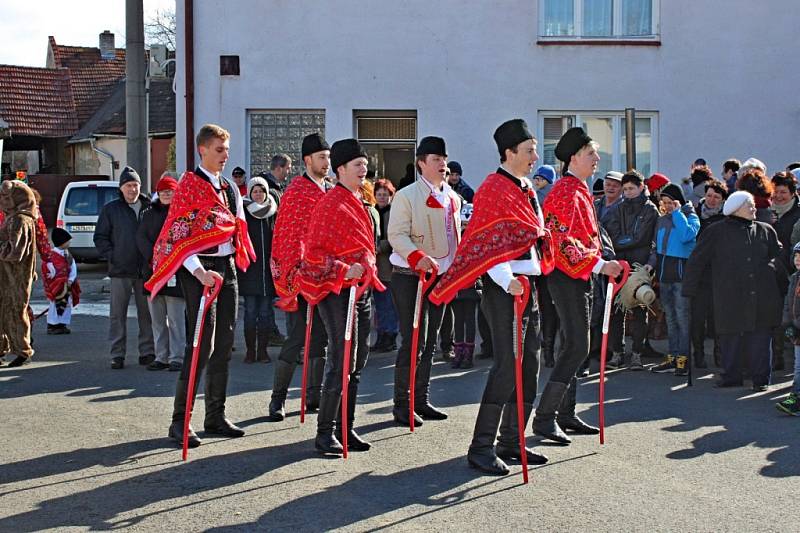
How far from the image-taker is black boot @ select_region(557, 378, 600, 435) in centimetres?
820

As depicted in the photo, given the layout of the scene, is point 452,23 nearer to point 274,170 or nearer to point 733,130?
point 733,130

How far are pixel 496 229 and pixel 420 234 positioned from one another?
1.57m

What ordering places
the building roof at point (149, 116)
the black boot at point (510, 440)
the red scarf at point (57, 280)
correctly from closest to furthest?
the black boot at point (510, 440), the red scarf at point (57, 280), the building roof at point (149, 116)

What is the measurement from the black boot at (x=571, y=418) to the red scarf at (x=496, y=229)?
1.57 metres

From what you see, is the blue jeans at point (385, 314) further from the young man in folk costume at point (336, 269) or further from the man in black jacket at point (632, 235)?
the young man in folk costume at point (336, 269)

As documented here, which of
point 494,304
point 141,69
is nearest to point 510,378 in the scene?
point 494,304

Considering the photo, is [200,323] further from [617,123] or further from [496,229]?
[617,123]

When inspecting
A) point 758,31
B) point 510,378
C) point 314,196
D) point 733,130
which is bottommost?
point 510,378

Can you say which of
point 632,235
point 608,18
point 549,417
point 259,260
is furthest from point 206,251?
point 608,18

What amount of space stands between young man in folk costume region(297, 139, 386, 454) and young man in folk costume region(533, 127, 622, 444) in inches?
49.1

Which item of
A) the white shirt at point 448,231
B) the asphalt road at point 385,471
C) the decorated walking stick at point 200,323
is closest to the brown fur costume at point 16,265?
the asphalt road at point 385,471

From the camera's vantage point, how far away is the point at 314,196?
8414mm

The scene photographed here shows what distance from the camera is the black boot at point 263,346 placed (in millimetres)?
11711

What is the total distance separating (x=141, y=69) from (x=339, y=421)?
10996 mm
